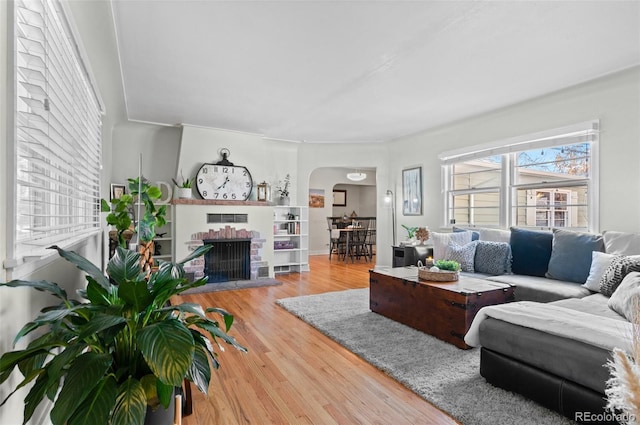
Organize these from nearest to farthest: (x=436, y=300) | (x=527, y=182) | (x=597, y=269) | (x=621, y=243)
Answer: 1. (x=436, y=300)
2. (x=597, y=269)
3. (x=621, y=243)
4. (x=527, y=182)

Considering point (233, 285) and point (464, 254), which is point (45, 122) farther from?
point (233, 285)

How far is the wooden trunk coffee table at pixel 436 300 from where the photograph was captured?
9.33ft

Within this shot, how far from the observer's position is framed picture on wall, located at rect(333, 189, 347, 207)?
1069 cm

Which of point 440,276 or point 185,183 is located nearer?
point 440,276

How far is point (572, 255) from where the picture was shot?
3551mm

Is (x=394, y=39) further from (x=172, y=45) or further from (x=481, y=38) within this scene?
(x=172, y=45)

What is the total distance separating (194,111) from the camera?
16.0 feet

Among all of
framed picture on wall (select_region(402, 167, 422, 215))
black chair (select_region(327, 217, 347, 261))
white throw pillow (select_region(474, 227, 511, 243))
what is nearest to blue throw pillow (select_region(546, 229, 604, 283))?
white throw pillow (select_region(474, 227, 511, 243))

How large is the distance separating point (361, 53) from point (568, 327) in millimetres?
2592

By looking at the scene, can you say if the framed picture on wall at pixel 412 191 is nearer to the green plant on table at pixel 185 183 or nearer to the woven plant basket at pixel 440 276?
the woven plant basket at pixel 440 276

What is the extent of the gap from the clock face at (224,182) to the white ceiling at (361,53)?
3.65 feet

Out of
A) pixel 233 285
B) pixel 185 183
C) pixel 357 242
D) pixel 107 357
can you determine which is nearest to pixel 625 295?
pixel 107 357

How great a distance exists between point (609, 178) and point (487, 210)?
1597 mm
